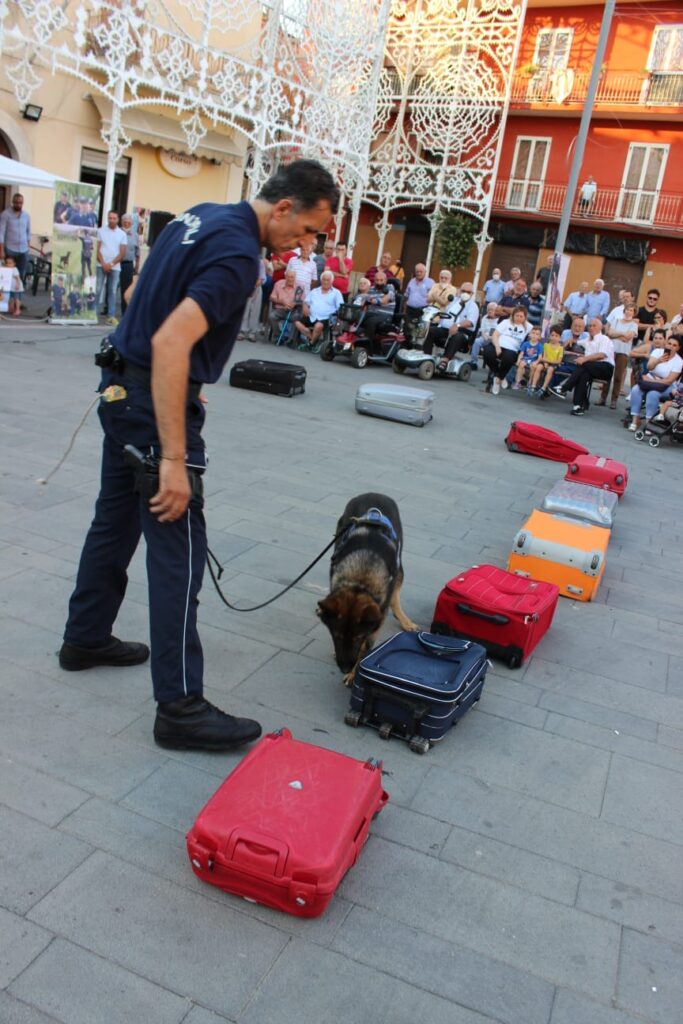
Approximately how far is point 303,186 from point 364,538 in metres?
1.65

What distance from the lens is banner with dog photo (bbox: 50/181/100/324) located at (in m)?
12.2

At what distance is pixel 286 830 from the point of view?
2379 millimetres

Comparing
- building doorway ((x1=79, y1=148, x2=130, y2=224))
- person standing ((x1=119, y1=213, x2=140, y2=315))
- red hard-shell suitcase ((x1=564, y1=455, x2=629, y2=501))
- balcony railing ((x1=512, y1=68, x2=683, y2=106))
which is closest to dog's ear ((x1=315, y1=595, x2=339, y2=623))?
red hard-shell suitcase ((x1=564, y1=455, x2=629, y2=501))

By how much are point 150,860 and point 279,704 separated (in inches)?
41.3

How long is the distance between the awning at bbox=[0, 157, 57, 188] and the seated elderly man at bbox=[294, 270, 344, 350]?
4.27 metres

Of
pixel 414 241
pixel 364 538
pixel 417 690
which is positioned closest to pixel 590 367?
pixel 364 538

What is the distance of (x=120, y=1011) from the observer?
1986 mm

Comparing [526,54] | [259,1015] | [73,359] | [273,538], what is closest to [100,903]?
[259,1015]

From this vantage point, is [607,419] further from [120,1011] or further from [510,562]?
[120,1011]

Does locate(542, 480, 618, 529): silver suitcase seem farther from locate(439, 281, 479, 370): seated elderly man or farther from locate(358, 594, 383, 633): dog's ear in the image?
locate(439, 281, 479, 370): seated elderly man

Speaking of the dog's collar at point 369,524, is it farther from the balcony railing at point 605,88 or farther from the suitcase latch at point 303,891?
the balcony railing at point 605,88

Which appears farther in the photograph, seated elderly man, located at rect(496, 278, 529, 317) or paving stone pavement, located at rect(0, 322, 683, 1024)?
seated elderly man, located at rect(496, 278, 529, 317)

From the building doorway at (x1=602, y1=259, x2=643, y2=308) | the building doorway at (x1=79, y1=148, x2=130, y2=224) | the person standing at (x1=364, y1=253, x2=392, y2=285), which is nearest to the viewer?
the person standing at (x1=364, y1=253, x2=392, y2=285)

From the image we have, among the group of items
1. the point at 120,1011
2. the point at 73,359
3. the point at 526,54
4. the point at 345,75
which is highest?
the point at 526,54
